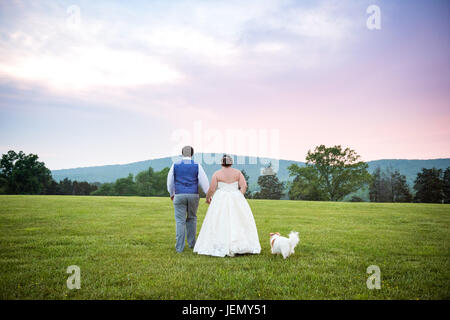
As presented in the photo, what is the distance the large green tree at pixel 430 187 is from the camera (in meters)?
71.0

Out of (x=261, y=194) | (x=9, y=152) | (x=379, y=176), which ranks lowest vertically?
(x=261, y=194)

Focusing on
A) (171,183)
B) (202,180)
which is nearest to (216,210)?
(202,180)

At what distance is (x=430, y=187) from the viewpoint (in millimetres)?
71750

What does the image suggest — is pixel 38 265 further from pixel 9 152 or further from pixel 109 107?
pixel 9 152

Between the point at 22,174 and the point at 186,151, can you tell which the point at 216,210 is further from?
the point at 22,174

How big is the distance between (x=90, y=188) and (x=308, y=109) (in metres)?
85.6

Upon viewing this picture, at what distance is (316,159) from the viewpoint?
70.8m

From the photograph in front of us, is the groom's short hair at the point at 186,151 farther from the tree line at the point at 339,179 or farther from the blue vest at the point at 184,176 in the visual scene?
the tree line at the point at 339,179

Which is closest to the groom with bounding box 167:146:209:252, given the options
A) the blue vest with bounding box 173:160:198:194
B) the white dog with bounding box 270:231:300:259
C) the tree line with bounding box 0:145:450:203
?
the blue vest with bounding box 173:160:198:194

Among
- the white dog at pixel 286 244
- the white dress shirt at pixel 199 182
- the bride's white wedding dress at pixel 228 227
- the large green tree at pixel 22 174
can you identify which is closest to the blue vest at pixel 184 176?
the white dress shirt at pixel 199 182

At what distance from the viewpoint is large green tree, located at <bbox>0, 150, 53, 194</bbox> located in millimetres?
78125

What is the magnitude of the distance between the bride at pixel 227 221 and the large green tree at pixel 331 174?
61.9 meters

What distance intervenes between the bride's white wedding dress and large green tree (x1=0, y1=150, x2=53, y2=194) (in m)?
88.2
